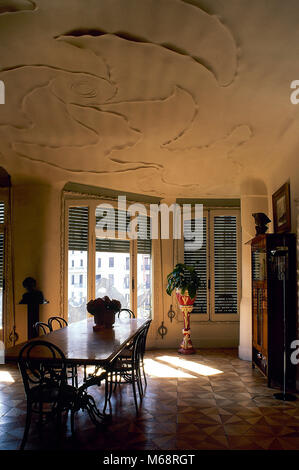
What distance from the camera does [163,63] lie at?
300 centimetres

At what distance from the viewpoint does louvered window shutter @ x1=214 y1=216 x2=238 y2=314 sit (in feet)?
24.7

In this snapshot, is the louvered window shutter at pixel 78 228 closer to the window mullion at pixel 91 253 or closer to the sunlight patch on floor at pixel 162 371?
the window mullion at pixel 91 253

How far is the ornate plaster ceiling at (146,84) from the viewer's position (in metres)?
2.46

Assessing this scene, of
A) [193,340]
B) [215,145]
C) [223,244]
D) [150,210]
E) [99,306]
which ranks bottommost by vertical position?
[193,340]

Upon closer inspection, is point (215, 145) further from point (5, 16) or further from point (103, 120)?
point (5, 16)

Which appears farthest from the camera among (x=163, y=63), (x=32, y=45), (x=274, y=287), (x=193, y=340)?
(x=193, y=340)

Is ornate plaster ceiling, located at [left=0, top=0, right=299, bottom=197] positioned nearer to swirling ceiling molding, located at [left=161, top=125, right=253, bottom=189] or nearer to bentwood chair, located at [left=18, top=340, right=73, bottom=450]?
swirling ceiling molding, located at [left=161, top=125, right=253, bottom=189]

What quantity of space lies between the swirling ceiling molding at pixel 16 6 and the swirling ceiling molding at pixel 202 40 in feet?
1.02

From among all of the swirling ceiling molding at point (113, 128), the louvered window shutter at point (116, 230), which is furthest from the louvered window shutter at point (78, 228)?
the swirling ceiling molding at point (113, 128)

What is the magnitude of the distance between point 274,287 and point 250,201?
6.71 feet

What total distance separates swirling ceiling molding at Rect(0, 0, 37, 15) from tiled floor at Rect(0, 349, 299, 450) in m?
3.03

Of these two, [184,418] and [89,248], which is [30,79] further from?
[89,248]

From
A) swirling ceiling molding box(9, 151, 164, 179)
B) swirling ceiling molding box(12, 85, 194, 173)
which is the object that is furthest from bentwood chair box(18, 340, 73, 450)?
swirling ceiling molding box(9, 151, 164, 179)

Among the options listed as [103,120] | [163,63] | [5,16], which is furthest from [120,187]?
[5,16]
